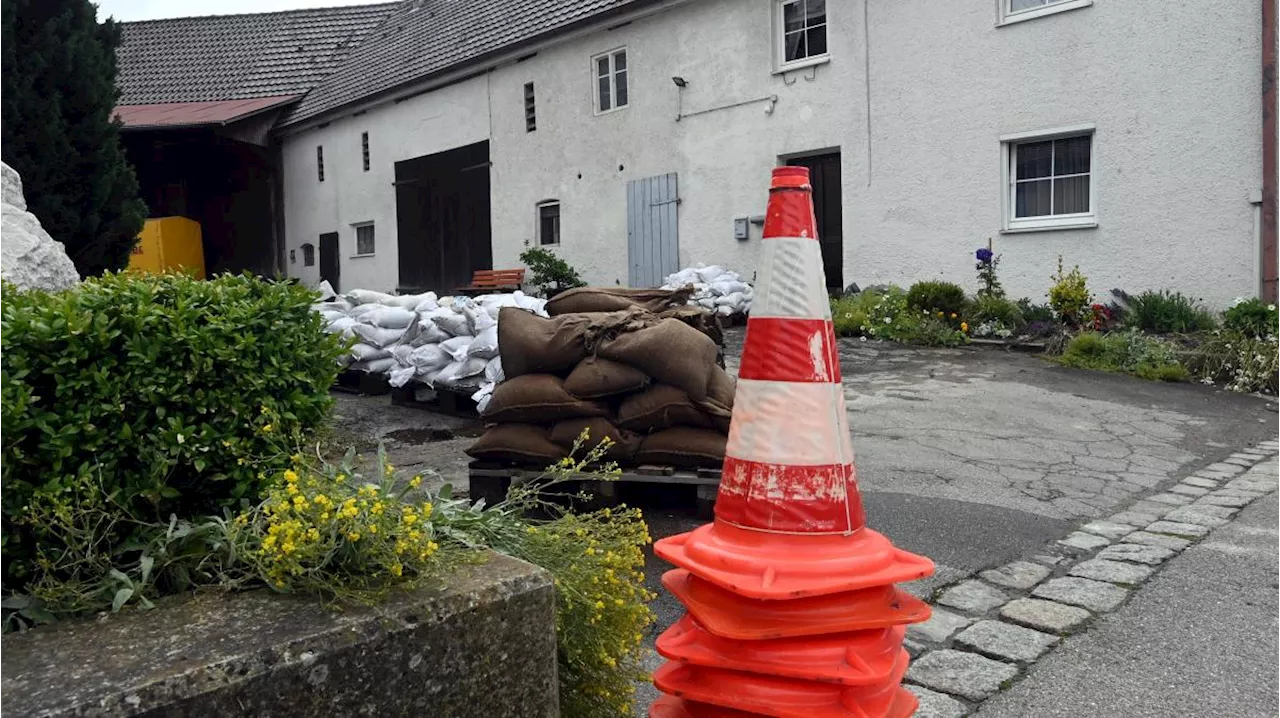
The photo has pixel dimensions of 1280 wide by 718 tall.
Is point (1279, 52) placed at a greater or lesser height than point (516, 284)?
greater

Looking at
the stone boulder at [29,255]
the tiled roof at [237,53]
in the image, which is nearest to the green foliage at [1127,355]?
the stone boulder at [29,255]

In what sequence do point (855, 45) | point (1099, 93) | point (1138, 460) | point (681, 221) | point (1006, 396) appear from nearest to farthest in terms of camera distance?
point (1138, 460), point (1006, 396), point (1099, 93), point (855, 45), point (681, 221)

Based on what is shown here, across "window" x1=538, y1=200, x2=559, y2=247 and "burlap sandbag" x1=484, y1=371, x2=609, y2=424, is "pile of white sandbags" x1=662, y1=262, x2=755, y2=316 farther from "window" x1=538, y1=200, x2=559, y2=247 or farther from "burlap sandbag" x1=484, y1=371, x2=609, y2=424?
"burlap sandbag" x1=484, y1=371, x2=609, y2=424

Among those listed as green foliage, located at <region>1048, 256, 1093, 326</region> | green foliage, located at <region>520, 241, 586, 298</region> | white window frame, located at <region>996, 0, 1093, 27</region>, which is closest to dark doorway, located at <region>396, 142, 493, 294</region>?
green foliage, located at <region>520, 241, 586, 298</region>

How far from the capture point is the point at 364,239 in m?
24.3

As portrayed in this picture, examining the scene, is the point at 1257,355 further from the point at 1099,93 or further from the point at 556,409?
the point at 556,409

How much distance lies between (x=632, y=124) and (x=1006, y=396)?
10.1 metres

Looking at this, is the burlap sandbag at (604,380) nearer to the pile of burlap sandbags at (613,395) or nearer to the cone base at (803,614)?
the pile of burlap sandbags at (613,395)

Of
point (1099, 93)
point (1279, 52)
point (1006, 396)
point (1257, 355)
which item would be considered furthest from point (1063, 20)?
point (1006, 396)

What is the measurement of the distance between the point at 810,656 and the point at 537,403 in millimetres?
2718

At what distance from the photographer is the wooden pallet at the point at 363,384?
8.57 m

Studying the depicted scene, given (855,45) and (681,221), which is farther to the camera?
(681,221)

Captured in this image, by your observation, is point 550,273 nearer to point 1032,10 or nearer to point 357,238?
point 357,238

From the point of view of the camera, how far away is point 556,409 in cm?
468
